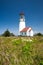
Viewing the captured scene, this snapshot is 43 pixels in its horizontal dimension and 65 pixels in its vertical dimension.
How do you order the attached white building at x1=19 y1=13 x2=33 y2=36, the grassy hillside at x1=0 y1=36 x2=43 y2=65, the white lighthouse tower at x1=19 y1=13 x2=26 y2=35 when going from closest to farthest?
the grassy hillside at x1=0 y1=36 x2=43 y2=65 → the attached white building at x1=19 y1=13 x2=33 y2=36 → the white lighthouse tower at x1=19 y1=13 x2=26 y2=35

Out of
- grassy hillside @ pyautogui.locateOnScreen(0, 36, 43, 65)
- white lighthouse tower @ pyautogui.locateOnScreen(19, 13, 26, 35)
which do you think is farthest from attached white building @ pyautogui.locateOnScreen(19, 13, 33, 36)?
grassy hillside @ pyautogui.locateOnScreen(0, 36, 43, 65)

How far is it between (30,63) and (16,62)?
2.89 ft

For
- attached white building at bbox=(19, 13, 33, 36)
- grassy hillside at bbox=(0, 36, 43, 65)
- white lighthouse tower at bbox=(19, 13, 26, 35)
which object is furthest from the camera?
white lighthouse tower at bbox=(19, 13, 26, 35)

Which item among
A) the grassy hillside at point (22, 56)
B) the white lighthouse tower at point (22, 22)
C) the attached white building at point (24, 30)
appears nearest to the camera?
the grassy hillside at point (22, 56)

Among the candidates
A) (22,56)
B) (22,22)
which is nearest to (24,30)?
(22,22)

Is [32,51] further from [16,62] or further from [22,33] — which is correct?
[22,33]

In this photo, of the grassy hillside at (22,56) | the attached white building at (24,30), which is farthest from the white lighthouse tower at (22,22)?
the grassy hillside at (22,56)

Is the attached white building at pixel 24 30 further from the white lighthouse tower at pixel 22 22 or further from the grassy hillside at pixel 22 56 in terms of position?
the grassy hillside at pixel 22 56

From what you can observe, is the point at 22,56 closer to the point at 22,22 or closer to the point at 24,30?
the point at 24,30

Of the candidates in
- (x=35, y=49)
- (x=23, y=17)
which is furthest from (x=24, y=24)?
(x=35, y=49)

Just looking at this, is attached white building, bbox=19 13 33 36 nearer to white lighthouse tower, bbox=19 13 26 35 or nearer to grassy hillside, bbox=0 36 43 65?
white lighthouse tower, bbox=19 13 26 35

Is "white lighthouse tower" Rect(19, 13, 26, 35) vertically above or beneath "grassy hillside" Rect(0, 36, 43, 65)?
above

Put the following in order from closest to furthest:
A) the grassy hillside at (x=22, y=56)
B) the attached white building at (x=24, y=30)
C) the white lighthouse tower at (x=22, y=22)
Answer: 1. the grassy hillside at (x=22, y=56)
2. the attached white building at (x=24, y=30)
3. the white lighthouse tower at (x=22, y=22)

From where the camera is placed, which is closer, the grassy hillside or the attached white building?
the grassy hillside
